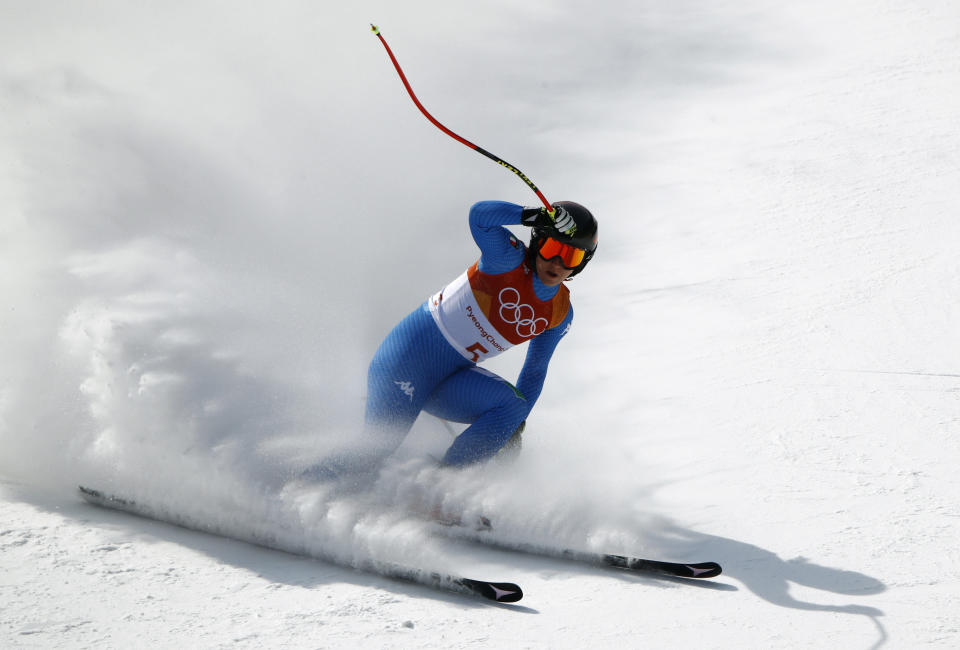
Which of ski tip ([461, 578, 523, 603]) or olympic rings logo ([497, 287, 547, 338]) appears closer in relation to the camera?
ski tip ([461, 578, 523, 603])

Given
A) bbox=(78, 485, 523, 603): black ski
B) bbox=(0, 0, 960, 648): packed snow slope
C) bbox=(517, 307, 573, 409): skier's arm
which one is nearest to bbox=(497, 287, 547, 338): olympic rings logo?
bbox=(517, 307, 573, 409): skier's arm

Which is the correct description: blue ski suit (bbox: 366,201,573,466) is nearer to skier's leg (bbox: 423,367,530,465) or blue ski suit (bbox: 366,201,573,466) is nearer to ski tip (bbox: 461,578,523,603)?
skier's leg (bbox: 423,367,530,465)

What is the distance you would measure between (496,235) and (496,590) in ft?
4.39

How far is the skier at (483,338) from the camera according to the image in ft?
11.1

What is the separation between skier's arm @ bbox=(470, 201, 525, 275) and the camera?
3328 mm

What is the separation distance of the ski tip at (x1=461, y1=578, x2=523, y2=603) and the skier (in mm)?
786

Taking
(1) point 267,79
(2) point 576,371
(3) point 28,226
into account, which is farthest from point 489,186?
(3) point 28,226

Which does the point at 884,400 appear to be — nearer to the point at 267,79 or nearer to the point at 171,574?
the point at 171,574

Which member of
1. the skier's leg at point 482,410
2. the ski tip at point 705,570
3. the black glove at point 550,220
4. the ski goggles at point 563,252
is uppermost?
the black glove at point 550,220

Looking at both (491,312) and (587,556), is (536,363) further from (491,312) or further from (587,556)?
(587,556)

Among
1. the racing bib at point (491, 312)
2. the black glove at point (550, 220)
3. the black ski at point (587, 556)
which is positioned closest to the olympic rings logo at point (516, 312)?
the racing bib at point (491, 312)

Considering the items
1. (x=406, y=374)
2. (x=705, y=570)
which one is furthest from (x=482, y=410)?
(x=705, y=570)

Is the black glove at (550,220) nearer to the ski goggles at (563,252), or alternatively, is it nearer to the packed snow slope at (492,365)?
the ski goggles at (563,252)

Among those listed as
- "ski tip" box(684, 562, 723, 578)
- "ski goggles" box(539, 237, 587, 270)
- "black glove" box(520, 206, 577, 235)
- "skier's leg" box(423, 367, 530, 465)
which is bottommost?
"ski tip" box(684, 562, 723, 578)
